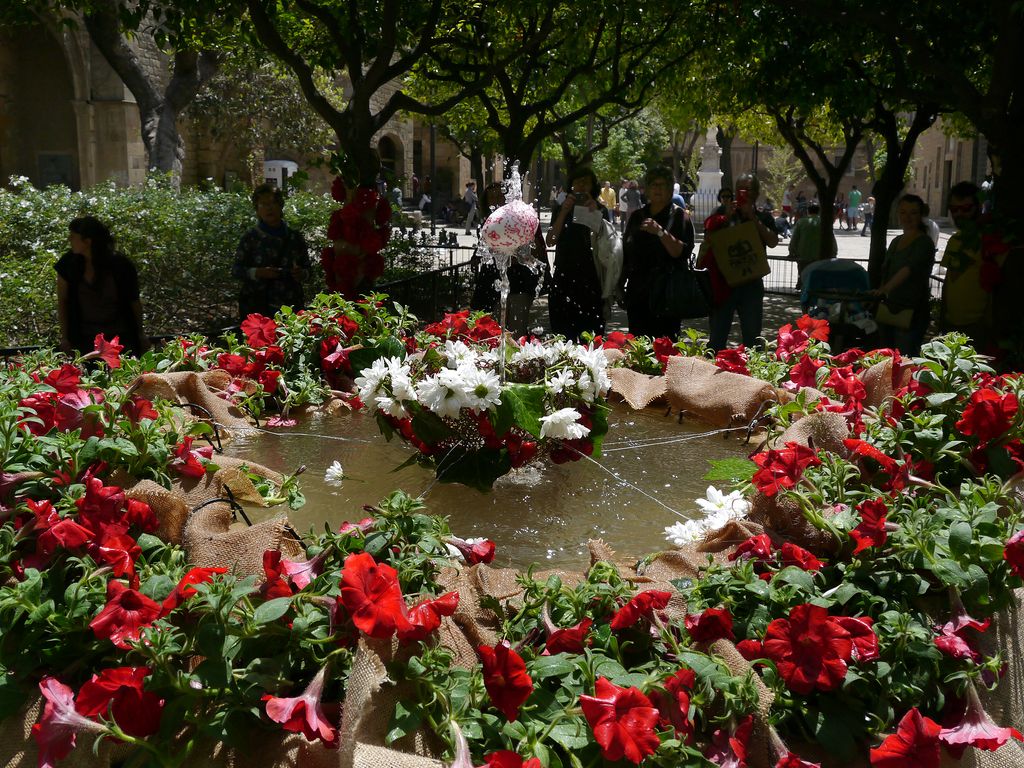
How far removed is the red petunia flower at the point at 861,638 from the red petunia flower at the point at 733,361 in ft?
6.89

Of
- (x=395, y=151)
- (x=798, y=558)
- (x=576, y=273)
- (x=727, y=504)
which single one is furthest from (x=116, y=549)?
(x=395, y=151)

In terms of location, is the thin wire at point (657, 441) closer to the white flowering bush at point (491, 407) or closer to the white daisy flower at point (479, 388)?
the white flowering bush at point (491, 407)

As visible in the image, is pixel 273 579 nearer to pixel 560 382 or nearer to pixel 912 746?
pixel 912 746

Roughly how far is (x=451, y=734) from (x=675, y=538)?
1.05 meters

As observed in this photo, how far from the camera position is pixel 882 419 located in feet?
9.20

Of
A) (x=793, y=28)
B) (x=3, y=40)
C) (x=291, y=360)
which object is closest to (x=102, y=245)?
(x=291, y=360)

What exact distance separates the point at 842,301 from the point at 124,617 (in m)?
7.32

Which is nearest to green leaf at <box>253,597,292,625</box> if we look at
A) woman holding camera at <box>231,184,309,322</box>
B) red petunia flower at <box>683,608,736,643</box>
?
red petunia flower at <box>683,608,736,643</box>

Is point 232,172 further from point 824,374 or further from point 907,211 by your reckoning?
point 824,374

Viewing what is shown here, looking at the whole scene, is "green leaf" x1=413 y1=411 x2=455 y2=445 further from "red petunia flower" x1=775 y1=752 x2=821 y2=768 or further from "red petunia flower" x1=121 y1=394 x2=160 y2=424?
"red petunia flower" x1=775 y1=752 x2=821 y2=768

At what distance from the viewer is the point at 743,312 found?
7785 mm

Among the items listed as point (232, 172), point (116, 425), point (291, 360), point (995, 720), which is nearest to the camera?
point (995, 720)

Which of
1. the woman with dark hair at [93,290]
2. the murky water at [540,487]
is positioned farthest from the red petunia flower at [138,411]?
the woman with dark hair at [93,290]

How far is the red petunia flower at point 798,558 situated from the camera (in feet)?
6.56
